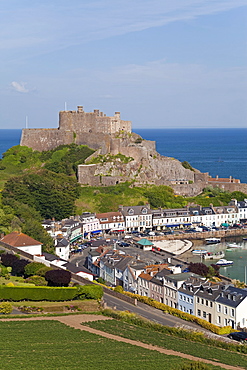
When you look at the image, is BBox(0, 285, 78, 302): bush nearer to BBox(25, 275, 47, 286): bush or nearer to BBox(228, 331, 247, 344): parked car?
BBox(25, 275, 47, 286): bush

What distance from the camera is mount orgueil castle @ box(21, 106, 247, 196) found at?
66062mm

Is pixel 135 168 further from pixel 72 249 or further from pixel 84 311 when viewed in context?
pixel 84 311

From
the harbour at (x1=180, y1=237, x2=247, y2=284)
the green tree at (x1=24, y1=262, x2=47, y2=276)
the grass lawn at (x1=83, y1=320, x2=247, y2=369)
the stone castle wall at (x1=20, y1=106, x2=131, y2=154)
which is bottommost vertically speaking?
the harbour at (x1=180, y1=237, x2=247, y2=284)

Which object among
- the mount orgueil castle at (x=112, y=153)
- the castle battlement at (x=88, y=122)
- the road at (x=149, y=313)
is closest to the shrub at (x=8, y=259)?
the road at (x=149, y=313)

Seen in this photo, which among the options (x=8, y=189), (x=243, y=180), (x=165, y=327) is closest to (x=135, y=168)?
(x=8, y=189)

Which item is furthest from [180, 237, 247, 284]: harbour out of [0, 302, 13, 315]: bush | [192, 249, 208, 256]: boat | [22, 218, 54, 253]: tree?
[0, 302, 13, 315]: bush

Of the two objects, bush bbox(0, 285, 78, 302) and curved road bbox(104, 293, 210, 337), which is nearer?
bush bbox(0, 285, 78, 302)

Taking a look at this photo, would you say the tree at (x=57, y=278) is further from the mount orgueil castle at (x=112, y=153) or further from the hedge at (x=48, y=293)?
the mount orgueil castle at (x=112, y=153)

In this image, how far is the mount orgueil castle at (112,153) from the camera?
217 feet

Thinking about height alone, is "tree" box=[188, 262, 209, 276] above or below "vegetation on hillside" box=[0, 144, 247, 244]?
below

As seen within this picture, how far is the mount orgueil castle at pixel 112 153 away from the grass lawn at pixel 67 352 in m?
41.4

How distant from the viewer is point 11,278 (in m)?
33.3

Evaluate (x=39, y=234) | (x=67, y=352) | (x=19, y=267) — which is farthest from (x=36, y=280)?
(x=39, y=234)

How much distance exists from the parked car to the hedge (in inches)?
268
